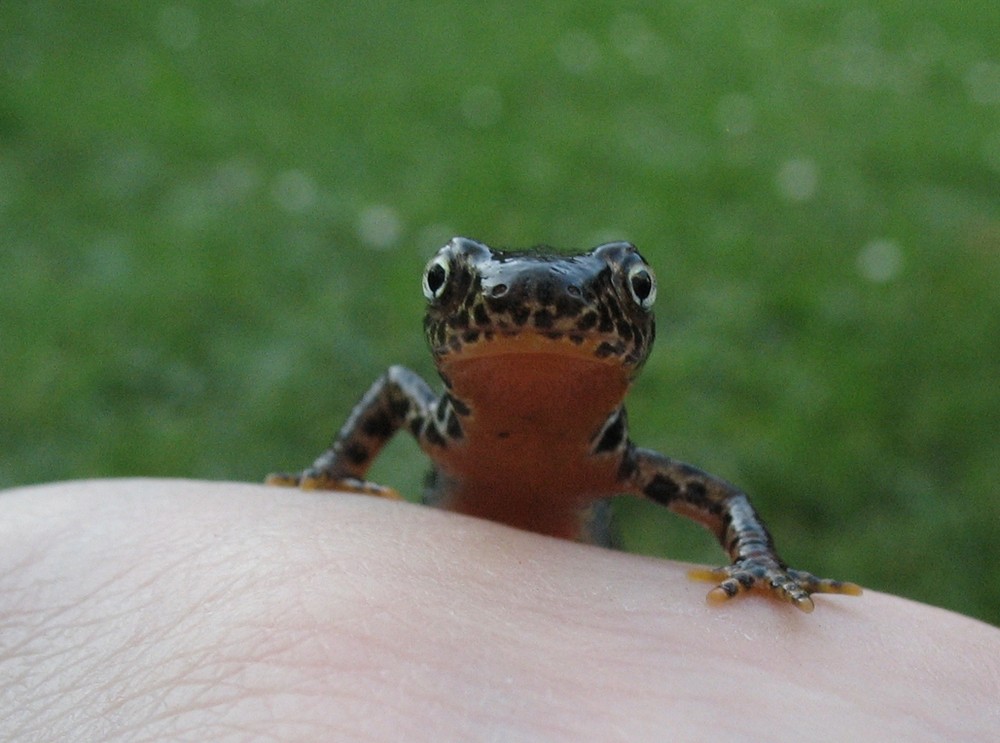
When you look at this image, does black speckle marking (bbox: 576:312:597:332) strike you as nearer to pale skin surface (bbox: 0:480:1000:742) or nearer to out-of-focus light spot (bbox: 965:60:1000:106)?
pale skin surface (bbox: 0:480:1000:742)

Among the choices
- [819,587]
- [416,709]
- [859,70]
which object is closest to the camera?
[416,709]

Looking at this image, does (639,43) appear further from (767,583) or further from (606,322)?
(767,583)

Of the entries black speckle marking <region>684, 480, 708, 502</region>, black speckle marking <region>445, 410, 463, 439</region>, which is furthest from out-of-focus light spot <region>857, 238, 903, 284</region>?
black speckle marking <region>445, 410, 463, 439</region>

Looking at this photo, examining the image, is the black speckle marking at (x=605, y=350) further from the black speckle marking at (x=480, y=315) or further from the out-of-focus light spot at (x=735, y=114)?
the out-of-focus light spot at (x=735, y=114)

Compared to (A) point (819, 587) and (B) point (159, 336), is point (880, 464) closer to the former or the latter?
(A) point (819, 587)

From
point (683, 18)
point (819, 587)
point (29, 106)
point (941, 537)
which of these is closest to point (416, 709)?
point (819, 587)

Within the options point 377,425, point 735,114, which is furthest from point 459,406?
point 735,114
